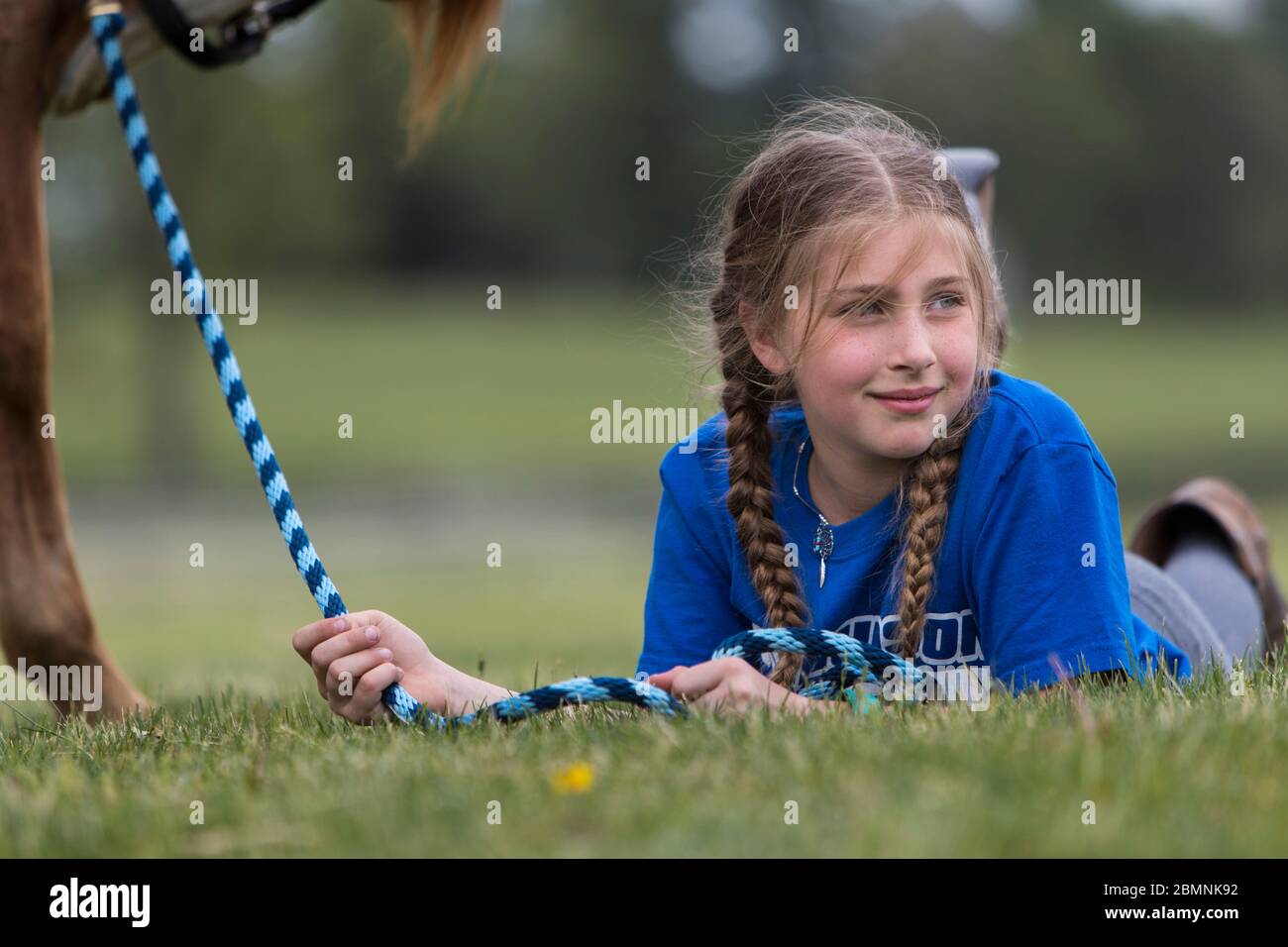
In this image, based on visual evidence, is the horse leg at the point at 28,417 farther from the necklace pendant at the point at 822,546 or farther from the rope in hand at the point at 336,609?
the necklace pendant at the point at 822,546

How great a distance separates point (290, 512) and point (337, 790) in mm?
857

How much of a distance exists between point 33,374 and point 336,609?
1.06m

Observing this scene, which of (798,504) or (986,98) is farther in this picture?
(986,98)

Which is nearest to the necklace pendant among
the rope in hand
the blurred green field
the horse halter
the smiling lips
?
the rope in hand

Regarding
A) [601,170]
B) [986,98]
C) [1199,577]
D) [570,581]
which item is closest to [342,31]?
[601,170]

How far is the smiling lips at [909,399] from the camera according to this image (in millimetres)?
2834

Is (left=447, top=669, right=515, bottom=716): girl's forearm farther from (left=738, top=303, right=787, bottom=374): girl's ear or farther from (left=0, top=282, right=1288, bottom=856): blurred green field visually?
(left=738, top=303, right=787, bottom=374): girl's ear

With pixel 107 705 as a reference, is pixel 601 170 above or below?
above

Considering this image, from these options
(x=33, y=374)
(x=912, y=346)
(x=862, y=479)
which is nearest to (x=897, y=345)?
(x=912, y=346)

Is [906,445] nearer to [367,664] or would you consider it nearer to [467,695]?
[467,695]

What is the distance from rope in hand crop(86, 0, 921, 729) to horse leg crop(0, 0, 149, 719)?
0.22 metres
